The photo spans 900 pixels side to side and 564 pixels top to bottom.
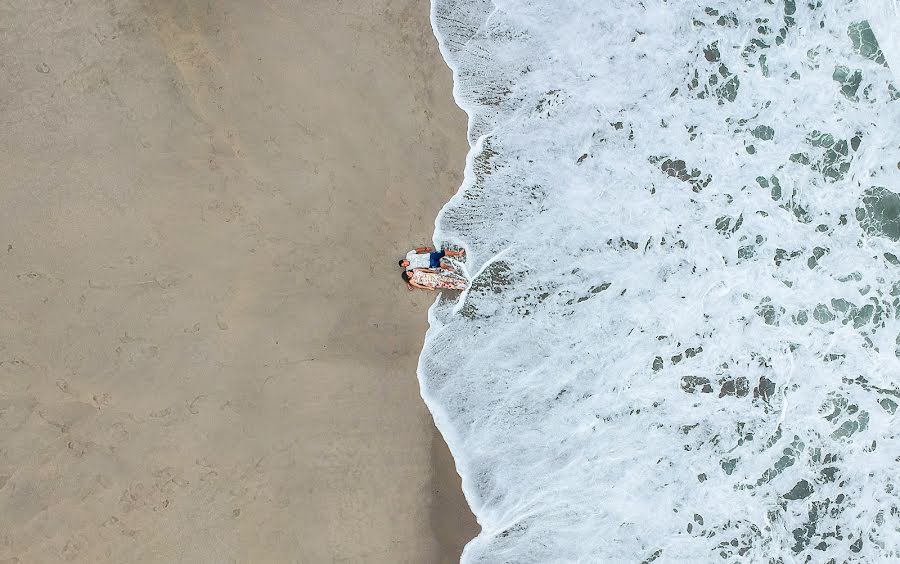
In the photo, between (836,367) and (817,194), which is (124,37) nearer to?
(817,194)

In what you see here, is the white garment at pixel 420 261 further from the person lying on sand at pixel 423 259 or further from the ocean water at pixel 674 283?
the ocean water at pixel 674 283

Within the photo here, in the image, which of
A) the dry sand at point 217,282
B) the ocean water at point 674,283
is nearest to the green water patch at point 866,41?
the ocean water at point 674,283

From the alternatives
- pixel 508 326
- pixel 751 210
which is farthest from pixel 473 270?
pixel 751 210

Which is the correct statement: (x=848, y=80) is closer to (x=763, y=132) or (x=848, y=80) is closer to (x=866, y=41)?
(x=866, y=41)

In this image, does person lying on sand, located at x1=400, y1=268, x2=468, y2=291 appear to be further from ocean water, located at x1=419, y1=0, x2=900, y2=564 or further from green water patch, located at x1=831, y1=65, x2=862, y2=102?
green water patch, located at x1=831, y1=65, x2=862, y2=102

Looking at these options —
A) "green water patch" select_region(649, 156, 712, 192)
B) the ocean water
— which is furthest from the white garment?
"green water patch" select_region(649, 156, 712, 192)
